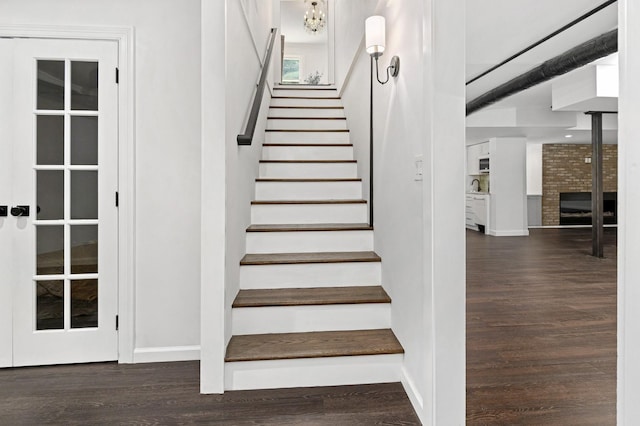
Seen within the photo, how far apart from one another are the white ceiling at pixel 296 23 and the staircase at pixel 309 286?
4933 millimetres

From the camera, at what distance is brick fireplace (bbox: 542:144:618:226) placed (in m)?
10.3

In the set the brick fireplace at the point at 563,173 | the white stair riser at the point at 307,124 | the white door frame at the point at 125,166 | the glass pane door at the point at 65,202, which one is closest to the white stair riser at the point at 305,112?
the white stair riser at the point at 307,124

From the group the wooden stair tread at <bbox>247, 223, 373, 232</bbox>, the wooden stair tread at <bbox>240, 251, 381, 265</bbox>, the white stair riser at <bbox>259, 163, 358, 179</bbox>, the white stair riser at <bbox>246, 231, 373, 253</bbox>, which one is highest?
the white stair riser at <bbox>259, 163, 358, 179</bbox>

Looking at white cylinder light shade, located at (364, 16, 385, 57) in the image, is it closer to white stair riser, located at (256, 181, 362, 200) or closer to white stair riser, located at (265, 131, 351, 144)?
white stair riser, located at (256, 181, 362, 200)

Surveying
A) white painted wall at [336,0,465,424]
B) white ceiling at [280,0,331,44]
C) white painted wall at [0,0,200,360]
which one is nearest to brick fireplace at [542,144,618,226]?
white ceiling at [280,0,331,44]

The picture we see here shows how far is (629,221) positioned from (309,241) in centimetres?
222

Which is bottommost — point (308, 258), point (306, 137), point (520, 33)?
point (308, 258)

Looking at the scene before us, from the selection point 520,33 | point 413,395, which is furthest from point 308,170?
point 520,33

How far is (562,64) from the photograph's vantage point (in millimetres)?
4152

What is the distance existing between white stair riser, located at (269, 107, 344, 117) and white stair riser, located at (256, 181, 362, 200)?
1496 mm

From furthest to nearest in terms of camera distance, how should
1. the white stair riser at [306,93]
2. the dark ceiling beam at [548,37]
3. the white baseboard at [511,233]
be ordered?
the white baseboard at [511,233] < the white stair riser at [306,93] < the dark ceiling beam at [548,37]

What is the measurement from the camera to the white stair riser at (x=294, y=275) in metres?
2.54

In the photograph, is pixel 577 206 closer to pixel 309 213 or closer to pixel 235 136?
pixel 309 213

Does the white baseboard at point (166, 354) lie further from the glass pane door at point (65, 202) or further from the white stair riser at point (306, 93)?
the white stair riser at point (306, 93)
